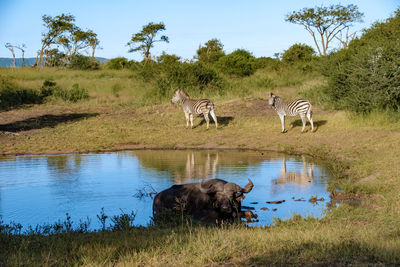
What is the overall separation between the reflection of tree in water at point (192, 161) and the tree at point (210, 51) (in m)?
29.8

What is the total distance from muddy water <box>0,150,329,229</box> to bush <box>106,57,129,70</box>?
29982mm

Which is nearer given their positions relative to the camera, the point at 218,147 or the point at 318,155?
the point at 318,155

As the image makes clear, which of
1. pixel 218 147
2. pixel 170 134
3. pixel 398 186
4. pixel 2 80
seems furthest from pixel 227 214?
pixel 2 80

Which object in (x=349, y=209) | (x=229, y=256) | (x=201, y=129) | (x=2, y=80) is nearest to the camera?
(x=229, y=256)

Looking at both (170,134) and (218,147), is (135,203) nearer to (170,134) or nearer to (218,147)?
(218,147)

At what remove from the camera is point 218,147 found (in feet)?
48.0

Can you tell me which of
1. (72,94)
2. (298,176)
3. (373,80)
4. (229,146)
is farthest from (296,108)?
(72,94)

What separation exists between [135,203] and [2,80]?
21.5 m

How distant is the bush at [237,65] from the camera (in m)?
32.6

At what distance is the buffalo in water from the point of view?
6.68 metres

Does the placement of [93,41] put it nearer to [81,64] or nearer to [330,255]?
[81,64]

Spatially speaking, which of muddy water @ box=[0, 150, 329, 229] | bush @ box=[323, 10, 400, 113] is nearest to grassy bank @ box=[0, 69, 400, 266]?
bush @ box=[323, 10, 400, 113]

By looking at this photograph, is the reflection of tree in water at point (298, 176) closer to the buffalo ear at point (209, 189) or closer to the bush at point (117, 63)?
the buffalo ear at point (209, 189)

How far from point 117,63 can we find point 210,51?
9570 mm
